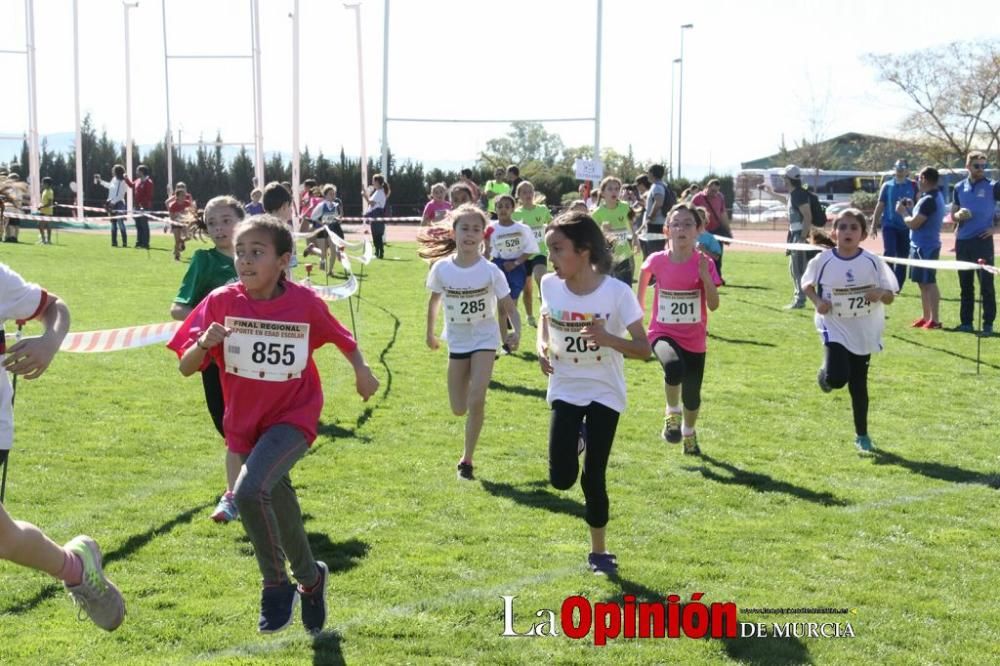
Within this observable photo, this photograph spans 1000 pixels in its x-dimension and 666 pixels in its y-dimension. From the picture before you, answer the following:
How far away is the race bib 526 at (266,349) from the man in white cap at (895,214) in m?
14.9

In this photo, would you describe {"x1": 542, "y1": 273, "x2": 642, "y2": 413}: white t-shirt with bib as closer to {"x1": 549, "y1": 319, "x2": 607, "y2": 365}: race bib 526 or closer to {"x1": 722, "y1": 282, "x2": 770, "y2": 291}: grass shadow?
{"x1": 549, "y1": 319, "x2": 607, "y2": 365}: race bib 526

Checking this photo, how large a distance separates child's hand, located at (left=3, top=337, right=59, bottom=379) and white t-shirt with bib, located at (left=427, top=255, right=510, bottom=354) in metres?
4.34

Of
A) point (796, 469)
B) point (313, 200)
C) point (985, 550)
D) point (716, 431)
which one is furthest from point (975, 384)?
point (313, 200)

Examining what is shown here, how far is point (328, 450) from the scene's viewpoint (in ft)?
30.7

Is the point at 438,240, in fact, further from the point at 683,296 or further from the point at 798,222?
the point at 798,222

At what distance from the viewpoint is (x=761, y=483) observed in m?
8.59

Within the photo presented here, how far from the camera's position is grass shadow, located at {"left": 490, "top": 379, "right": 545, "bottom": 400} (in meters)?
12.1

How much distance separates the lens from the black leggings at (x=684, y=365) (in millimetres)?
8875

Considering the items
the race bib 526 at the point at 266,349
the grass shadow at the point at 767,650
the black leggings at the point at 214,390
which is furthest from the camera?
the black leggings at the point at 214,390

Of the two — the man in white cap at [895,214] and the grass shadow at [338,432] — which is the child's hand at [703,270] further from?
the man in white cap at [895,214]

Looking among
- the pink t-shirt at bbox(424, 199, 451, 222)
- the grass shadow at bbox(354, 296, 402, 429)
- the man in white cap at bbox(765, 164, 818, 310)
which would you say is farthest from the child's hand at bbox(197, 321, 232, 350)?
the pink t-shirt at bbox(424, 199, 451, 222)

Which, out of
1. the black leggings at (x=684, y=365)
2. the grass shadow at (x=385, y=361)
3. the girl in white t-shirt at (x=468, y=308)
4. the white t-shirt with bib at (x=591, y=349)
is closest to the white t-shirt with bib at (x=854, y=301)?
the black leggings at (x=684, y=365)

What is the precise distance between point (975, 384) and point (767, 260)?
60.0ft

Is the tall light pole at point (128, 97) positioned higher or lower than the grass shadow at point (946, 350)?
higher
